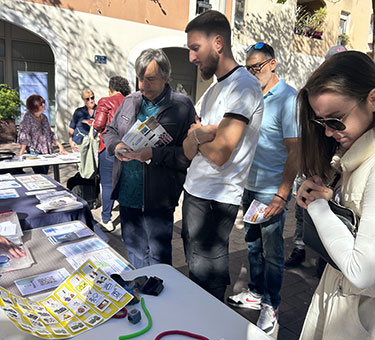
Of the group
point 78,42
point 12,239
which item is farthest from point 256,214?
point 78,42

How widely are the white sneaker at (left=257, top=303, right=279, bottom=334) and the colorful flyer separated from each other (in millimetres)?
1412

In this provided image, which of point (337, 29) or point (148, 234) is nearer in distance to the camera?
point (148, 234)

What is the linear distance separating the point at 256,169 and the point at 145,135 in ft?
2.61

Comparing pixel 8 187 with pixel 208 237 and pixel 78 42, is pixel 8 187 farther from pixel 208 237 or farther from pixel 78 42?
pixel 78 42

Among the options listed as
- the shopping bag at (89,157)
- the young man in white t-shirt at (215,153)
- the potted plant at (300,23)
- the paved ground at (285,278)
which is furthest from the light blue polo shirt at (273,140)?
the potted plant at (300,23)

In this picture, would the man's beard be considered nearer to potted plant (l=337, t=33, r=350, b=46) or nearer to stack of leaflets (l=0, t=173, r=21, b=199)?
stack of leaflets (l=0, t=173, r=21, b=199)

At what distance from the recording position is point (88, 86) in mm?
9883

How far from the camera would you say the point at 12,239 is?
1.78m

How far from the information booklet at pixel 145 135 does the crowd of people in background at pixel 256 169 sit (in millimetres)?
53

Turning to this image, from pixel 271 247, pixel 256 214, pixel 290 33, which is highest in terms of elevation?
pixel 290 33

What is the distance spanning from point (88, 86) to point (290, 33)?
831 cm

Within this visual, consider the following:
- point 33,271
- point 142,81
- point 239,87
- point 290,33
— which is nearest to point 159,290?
point 33,271

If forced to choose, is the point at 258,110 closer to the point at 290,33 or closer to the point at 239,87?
the point at 239,87

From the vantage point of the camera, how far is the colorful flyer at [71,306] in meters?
1.12
